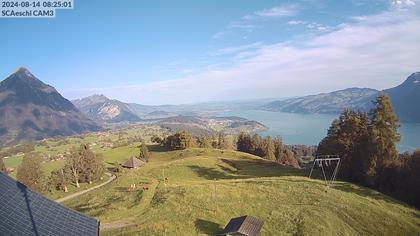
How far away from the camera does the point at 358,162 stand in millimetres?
64688

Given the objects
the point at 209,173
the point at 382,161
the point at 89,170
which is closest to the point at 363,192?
the point at 382,161

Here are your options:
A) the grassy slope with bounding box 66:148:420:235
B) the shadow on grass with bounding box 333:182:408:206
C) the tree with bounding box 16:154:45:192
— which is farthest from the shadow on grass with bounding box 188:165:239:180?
the tree with bounding box 16:154:45:192

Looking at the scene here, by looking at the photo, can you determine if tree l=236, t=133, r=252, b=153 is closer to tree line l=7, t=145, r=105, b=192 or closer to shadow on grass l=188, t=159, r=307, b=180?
shadow on grass l=188, t=159, r=307, b=180

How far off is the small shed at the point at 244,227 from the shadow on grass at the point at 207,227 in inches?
105

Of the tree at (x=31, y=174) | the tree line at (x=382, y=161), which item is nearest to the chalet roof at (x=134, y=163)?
the tree at (x=31, y=174)

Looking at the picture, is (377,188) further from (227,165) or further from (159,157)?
(159,157)

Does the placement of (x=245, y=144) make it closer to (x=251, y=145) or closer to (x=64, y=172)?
(x=251, y=145)

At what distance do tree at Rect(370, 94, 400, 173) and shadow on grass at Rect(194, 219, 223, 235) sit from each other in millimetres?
38078

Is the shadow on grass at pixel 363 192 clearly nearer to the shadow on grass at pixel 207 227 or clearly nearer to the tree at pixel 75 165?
the shadow on grass at pixel 207 227

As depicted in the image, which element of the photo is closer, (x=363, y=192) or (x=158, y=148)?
(x=363, y=192)

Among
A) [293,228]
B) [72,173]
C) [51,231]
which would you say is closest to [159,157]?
[72,173]

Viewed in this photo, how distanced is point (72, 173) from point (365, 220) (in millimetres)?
79201

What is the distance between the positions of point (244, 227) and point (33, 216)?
18188 millimetres

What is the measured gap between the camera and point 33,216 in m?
17.7
